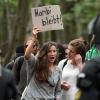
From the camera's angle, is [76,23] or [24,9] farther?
[76,23]

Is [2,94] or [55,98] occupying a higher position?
[2,94]

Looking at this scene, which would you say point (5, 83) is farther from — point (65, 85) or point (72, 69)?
point (72, 69)

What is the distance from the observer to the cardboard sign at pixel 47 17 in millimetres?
10524

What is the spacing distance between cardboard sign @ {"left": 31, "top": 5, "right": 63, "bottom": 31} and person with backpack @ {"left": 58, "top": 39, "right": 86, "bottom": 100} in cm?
96

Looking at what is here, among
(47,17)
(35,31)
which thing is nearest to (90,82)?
(35,31)

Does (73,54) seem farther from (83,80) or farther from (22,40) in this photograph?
(22,40)

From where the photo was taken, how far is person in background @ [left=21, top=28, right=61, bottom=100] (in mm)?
9297

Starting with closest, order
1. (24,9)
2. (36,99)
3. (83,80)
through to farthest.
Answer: (83,80)
(36,99)
(24,9)

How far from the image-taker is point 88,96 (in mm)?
6562

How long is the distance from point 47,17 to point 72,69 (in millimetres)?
1515

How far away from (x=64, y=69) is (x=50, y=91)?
0.44 m

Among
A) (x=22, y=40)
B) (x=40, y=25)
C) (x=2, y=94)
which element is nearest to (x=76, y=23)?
(x=22, y=40)

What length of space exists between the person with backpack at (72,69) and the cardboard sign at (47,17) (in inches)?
37.8

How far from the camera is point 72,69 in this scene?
9.45m
